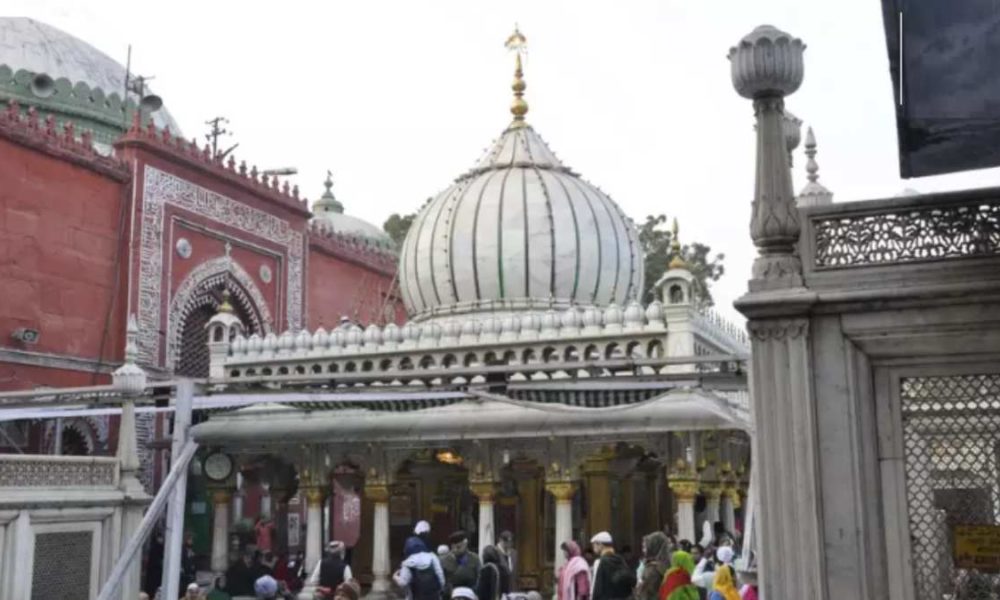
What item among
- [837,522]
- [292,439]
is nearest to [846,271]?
[837,522]

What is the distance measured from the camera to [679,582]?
6809 mm

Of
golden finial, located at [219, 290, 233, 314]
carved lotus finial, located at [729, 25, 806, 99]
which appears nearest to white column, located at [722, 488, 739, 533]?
golden finial, located at [219, 290, 233, 314]

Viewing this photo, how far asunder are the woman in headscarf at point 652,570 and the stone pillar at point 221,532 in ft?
24.2

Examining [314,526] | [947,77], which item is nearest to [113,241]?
[314,526]

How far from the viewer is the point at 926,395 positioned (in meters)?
4.69

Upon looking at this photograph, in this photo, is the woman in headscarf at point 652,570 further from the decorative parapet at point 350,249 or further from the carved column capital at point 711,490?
the decorative parapet at point 350,249

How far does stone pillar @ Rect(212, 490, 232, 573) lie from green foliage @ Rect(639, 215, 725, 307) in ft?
52.1

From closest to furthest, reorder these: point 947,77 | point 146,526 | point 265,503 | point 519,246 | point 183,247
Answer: point 947,77
point 146,526
point 519,246
point 183,247
point 265,503

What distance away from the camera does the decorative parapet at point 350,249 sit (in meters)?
21.1

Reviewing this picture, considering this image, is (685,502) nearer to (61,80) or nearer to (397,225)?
(61,80)

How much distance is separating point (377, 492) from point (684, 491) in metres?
3.63

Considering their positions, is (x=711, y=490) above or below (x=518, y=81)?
below

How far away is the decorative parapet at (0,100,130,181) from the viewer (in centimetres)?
1442

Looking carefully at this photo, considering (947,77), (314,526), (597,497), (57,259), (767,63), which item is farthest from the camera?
(57,259)
